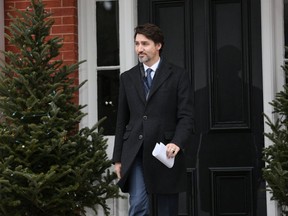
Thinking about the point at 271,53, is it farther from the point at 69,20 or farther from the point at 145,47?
the point at 69,20

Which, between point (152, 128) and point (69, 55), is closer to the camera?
point (152, 128)

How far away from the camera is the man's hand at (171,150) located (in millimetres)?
5906

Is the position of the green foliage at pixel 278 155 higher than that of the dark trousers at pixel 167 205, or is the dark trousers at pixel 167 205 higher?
the green foliage at pixel 278 155

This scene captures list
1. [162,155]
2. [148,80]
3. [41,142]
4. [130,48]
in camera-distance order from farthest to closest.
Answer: [130,48], [41,142], [148,80], [162,155]

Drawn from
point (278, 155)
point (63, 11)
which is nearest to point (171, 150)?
point (278, 155)

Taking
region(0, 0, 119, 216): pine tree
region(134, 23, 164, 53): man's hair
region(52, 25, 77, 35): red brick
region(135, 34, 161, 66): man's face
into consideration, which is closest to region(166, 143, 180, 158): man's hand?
region(135, 34, 161, 66): man's face

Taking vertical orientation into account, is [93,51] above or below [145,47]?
above

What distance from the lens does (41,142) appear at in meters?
6.78

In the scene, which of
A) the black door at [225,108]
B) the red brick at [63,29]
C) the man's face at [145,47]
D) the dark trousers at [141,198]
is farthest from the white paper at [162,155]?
the red brick at [63,29]

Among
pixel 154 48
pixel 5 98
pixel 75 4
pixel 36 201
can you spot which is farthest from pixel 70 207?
pixel 75 4

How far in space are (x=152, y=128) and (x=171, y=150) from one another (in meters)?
0.31

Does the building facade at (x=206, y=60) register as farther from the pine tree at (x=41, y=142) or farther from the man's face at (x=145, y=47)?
the man's face at (x=145, y=47)

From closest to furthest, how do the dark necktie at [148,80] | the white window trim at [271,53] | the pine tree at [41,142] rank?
the dark necktie at [148,80] < the pine tree at [41,142] < the white window trim at [271,53]

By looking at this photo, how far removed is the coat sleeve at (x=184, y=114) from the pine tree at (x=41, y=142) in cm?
108
